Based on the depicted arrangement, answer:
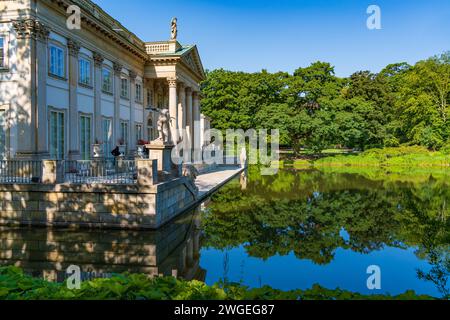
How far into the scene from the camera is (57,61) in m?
18.7

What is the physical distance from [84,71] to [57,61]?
2.86 meters

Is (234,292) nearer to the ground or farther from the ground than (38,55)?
nearer to the ground

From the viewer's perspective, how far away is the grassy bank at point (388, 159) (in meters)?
48.2

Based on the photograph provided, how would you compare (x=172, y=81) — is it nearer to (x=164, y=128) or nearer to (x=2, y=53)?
(x=2, y=53)

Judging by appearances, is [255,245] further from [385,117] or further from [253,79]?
[385,117]

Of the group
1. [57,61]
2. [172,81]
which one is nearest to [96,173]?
[57,61]

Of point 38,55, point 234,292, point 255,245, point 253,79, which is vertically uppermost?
point 253,79

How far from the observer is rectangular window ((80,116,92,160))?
2144cm

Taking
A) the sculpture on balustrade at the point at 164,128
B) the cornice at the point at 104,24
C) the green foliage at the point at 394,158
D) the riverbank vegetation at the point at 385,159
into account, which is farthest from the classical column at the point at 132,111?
the green foliage at the point at 394,158

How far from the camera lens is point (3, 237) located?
11930 millimetres

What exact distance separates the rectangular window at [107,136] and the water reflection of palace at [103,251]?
11772 millimetres

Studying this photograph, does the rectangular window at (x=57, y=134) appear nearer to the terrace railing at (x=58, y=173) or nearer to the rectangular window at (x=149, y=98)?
the terrace railing at (x=58, y=173)
